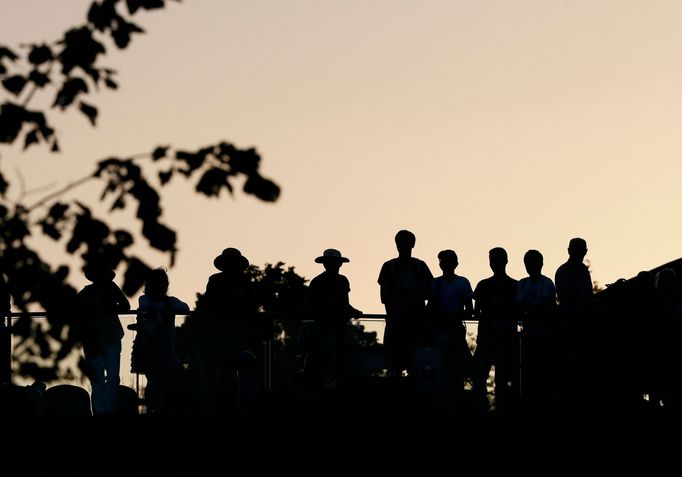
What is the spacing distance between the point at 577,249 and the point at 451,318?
1585 mm

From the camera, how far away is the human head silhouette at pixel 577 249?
57.0 ft

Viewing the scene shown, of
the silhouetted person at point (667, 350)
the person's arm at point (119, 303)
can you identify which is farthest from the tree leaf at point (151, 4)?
the silhouetted person at point (667, 350)

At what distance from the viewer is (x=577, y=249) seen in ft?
57.1

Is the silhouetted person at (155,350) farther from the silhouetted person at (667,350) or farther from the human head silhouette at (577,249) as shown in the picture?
the silhouetted person at (667,350)

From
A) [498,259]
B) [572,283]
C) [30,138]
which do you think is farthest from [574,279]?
[30,138]

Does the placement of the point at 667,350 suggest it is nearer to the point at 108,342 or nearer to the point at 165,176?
the point at 108,342

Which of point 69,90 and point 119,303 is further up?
point 69,90

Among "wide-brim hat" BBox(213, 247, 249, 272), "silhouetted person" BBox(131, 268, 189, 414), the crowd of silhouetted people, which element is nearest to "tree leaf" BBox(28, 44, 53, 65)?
"silhouetted person" BBox(131, 268, 189, 414)

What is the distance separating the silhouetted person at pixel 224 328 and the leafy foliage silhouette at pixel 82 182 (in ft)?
28.0

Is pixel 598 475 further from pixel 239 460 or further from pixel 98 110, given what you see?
pixel 98 110

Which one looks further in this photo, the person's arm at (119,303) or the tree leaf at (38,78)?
the person's arm at (119,303)

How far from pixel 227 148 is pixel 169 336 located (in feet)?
29.6

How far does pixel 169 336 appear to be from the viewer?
1623cm

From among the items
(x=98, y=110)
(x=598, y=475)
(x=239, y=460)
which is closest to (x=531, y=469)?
(x=598, y=475)
